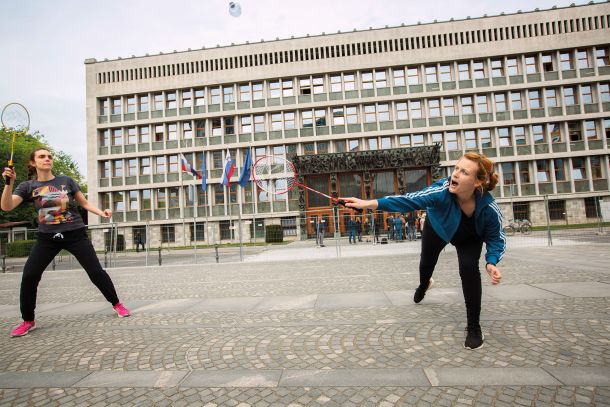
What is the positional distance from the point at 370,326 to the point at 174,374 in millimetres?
1874

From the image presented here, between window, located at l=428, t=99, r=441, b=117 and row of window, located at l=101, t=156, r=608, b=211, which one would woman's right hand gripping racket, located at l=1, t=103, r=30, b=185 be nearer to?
row of window, located at l=101, t=156, r=608, b=211

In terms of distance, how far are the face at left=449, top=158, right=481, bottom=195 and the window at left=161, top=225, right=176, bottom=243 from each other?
117 ft

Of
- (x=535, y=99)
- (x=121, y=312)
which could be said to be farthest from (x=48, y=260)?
(x=535, y=99)

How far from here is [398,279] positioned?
661 centimetres

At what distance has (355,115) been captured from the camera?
3506cm

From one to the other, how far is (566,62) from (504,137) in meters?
9.81

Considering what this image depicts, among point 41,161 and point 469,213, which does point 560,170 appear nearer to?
point 469,213

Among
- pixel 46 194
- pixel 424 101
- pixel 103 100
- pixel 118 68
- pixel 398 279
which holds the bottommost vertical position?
pixel 398 279

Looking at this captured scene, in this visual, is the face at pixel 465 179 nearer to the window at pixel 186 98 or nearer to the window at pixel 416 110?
the window at pixel 416 110

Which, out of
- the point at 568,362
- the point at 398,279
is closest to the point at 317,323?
the point at 568,362

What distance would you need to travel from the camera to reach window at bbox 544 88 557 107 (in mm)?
33531

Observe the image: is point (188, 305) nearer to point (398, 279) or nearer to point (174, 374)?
point (174, 374)

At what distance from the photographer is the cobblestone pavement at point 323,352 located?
6.63 ft

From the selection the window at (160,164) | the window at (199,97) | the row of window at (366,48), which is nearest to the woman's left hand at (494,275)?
the row of window at (366,48)
